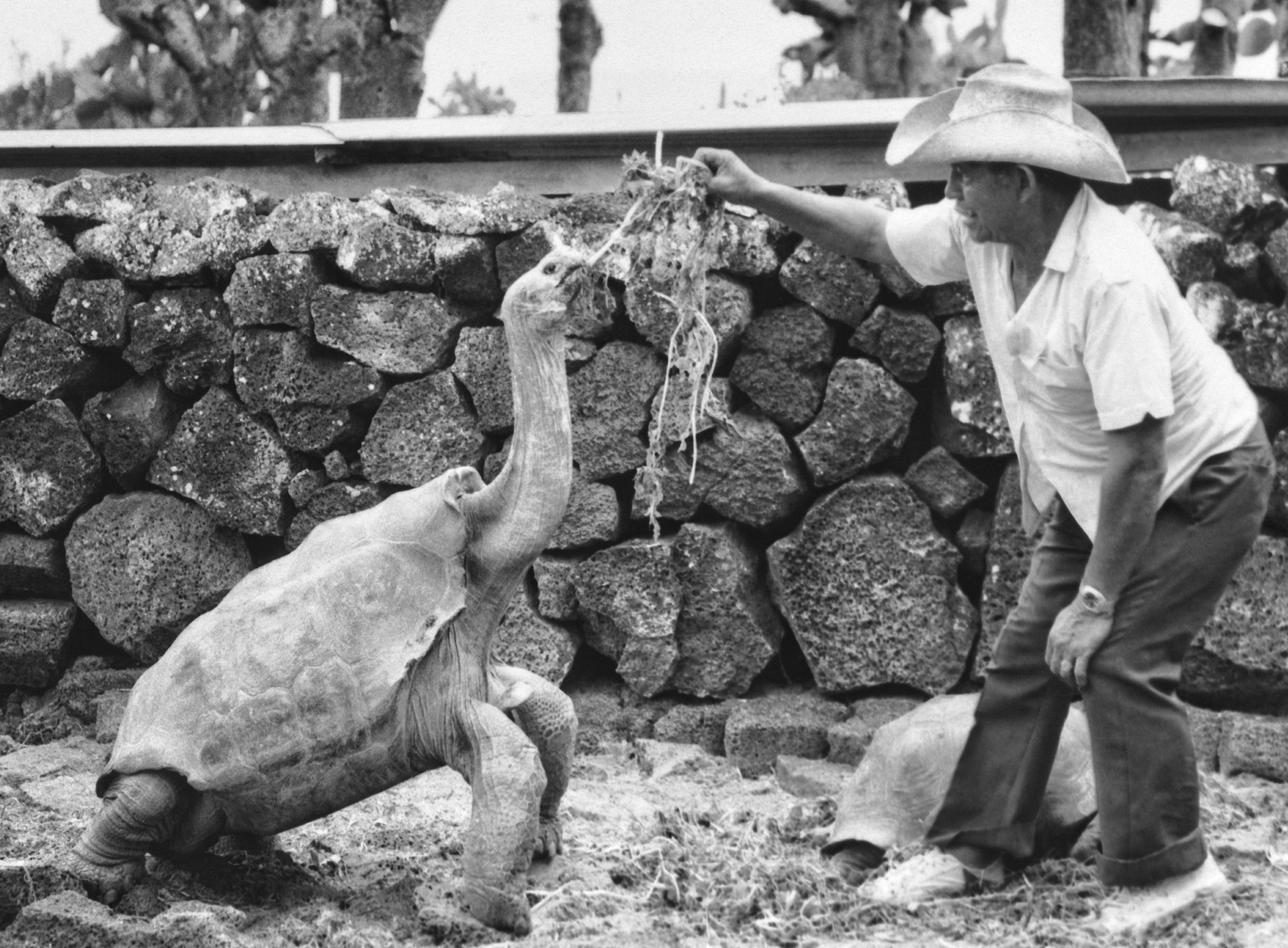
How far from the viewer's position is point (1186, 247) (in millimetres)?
5410

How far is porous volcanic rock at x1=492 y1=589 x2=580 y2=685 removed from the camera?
5.93 m

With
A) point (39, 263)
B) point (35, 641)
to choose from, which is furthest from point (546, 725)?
point (39, 263)

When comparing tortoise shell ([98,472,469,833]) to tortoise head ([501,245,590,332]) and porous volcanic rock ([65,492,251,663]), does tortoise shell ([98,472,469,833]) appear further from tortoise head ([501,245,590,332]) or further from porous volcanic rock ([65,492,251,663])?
porous volcanic rock ([65,492,251,663])

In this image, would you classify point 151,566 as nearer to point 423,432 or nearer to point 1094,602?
point 423,432

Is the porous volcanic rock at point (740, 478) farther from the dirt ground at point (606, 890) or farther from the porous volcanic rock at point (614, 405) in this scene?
the dirt ground at point (606, 890)

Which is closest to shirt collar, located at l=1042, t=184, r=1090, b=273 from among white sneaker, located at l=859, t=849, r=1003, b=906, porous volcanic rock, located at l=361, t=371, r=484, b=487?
white sneaker, located at l=859, t=849, r=1003, b=906

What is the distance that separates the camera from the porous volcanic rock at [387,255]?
5902mm

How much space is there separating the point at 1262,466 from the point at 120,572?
435cm

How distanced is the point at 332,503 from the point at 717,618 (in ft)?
5.05

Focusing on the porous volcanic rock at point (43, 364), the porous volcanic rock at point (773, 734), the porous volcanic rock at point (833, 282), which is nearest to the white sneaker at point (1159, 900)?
the porous volcanic rock at point (773, 734)

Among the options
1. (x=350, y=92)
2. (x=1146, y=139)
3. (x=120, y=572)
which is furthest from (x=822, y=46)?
(x=120, y=572)

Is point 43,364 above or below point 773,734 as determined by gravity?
above

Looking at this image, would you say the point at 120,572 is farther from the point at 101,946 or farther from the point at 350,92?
the point at 350,92

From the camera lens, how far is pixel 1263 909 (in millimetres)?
3771
